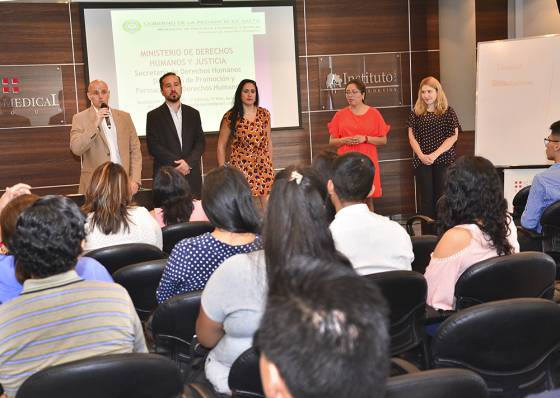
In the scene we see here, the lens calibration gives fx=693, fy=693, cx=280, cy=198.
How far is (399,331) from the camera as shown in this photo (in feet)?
8.88

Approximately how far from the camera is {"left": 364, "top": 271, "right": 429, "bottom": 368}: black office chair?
2.45 meters

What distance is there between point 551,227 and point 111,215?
2.64 metres

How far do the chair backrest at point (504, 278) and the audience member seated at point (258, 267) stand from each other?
0.81 metres

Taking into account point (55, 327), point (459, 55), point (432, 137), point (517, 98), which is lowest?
point (55, 327)

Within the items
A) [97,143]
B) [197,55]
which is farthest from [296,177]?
[197,55]

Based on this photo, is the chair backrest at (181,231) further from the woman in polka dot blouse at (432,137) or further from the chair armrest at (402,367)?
the woman in polka dot blouse at (432,137)

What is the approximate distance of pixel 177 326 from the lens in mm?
2521

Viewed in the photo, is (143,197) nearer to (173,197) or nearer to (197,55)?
(173,197)

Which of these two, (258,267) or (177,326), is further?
(177,326)

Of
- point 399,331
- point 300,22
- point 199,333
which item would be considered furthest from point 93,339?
point 300,22

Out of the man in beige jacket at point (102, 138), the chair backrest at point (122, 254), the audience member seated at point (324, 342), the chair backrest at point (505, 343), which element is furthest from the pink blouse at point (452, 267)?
the man in beige jacket at point (102, 138)

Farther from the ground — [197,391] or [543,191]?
[543,191]

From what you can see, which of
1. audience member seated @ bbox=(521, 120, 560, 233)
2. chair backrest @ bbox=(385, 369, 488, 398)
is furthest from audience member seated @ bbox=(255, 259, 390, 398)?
audience member seated @ bbox=(521, 120, 560, 233)

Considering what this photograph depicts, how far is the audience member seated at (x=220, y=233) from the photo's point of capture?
A: 2.47 meters
